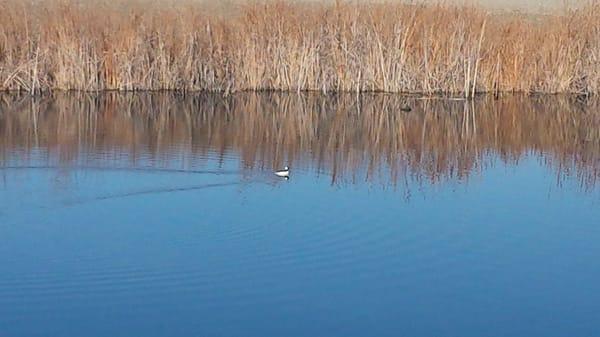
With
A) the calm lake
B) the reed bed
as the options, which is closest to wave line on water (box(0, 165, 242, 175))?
the calm lake

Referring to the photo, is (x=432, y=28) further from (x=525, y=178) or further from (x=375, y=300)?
(x=375, y=300)

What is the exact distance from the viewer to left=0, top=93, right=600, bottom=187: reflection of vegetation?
9.93m

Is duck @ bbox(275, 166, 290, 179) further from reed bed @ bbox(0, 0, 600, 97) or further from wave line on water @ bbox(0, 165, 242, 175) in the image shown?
reed bed @ bbox(0, 0, 600, 97)

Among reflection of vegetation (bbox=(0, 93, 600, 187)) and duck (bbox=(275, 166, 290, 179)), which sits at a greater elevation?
reflection of vegetation (bbox=(0, 93, 600, 187))

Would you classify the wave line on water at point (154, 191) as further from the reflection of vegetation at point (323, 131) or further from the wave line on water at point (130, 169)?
the reflection of vegetation at point (323, 131)

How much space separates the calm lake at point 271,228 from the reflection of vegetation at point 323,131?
0.05 meters

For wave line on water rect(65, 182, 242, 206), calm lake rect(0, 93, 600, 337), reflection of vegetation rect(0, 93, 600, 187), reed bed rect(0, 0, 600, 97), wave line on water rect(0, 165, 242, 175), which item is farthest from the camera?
reed bed rect(0, 0, 600, 97)

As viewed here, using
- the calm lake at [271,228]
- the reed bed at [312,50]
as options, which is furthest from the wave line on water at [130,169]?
the reed bed at [312,50]

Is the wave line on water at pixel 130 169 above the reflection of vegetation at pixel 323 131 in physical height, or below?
below

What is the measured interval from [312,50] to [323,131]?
4.11 meters

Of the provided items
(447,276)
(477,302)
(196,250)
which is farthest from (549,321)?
(196,250)

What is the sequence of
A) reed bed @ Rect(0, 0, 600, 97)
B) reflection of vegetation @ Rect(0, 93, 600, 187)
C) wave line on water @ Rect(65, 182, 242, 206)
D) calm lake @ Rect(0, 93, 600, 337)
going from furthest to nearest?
1. reed bed @ Rect(0, 0, 600, 97)
2. reflection of vegetation @ Rect(0, 93, 600, 187)
3. wave line on water @ Rect(65, 182, 242, 206)
4. calm lake @ Rect(0, 93, 600, 337)

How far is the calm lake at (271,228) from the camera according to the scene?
17.0ft

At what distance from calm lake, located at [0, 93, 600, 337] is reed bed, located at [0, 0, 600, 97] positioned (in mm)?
2725
